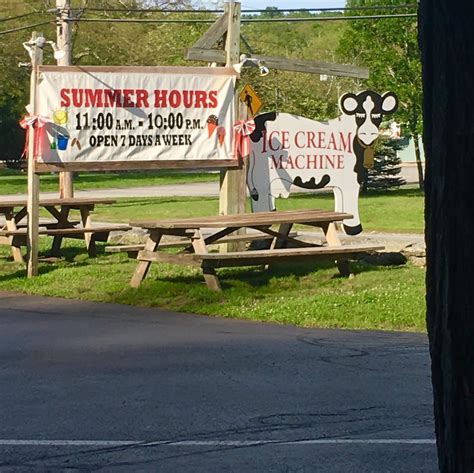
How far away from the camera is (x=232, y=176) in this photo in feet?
53.3

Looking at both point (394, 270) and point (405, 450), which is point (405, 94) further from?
point (405, 450)

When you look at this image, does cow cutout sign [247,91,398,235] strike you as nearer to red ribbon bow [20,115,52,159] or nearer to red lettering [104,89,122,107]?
red lettering [104,89,122,107]

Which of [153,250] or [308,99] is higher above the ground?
[308,99]

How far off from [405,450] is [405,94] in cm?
2799

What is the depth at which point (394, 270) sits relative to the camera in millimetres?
14727

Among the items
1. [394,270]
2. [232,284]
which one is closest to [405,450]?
[232,284]

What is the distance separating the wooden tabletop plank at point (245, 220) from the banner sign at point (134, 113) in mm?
1907

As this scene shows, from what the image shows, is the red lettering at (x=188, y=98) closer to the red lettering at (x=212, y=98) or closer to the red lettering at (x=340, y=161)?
the red lettering at (x=212, y=98)

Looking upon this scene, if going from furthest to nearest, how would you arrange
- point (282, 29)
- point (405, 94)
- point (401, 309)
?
point (282, 29) < point (405, 94) < point (401, 309)

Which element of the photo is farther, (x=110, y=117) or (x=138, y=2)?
(x=138, y=2)

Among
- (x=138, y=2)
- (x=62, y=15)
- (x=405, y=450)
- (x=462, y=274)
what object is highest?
(x=138, y=2)

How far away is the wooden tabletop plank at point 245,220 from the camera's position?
13023 mm

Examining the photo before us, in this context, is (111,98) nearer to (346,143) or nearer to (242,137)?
(242,137)

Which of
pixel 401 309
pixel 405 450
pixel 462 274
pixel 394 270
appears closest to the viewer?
pixel 462 274
